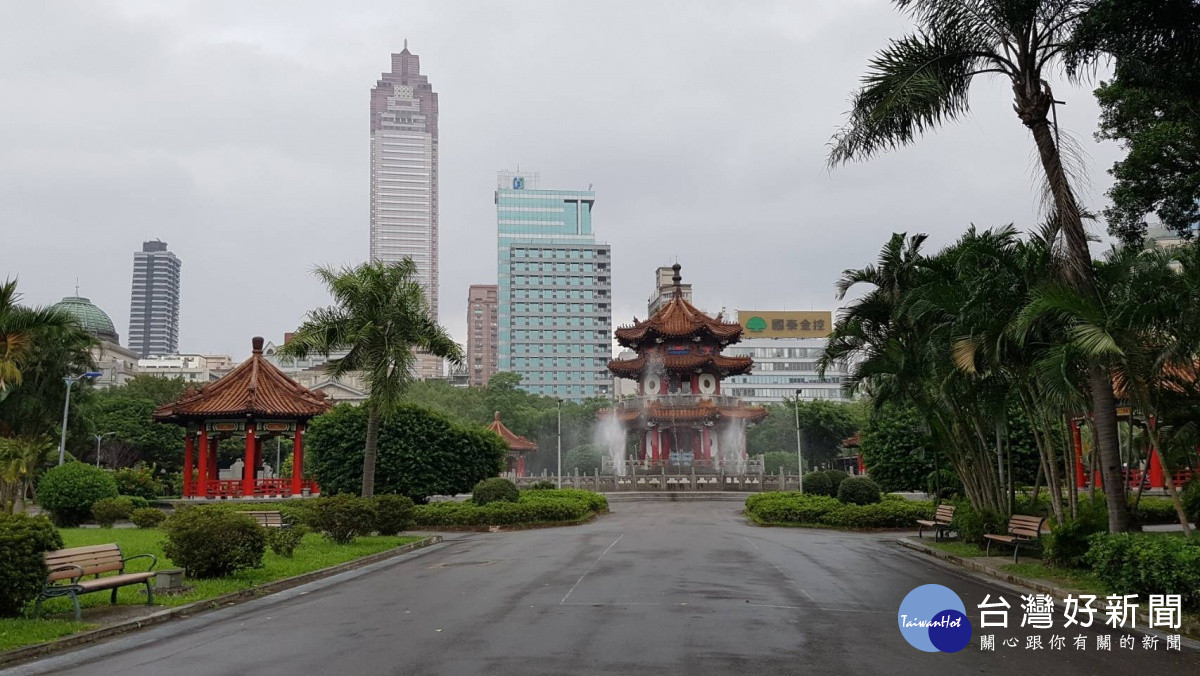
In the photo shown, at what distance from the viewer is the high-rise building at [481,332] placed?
7141 inches

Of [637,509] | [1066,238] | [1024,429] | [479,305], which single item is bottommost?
[637,509]

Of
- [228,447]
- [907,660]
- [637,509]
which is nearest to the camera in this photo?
[907,660]

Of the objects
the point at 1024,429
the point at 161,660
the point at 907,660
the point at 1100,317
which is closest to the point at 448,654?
the point at 161,660

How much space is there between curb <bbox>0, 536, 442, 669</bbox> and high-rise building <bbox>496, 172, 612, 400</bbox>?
432 ft

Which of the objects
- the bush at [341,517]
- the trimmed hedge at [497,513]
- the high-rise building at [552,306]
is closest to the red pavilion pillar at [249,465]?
the trimmed hedge at [497,513]

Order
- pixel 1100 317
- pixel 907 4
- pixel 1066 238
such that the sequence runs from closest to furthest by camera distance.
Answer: pixel 1100 317
pixel 1066 238
pixel 907 4

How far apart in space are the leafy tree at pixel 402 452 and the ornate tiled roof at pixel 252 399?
128cm

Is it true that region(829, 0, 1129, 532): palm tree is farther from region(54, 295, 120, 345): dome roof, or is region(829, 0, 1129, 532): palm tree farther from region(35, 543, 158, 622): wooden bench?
region(54, 295, 120, 345): dome roof

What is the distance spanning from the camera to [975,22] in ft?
47.8

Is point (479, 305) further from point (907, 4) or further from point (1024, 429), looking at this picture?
point (907, 4)

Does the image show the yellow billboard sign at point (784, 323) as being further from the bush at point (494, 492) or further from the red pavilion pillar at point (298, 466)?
the bush at point (494, 492)

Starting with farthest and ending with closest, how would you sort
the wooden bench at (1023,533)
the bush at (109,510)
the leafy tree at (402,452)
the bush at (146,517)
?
the leafy tree at (402,452) → the bush at (109,510) → the bush at (146,517) → the wooden bench at (1023,533)

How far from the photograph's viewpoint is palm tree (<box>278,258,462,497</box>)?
78.8ft

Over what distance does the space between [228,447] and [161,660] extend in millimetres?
63306
